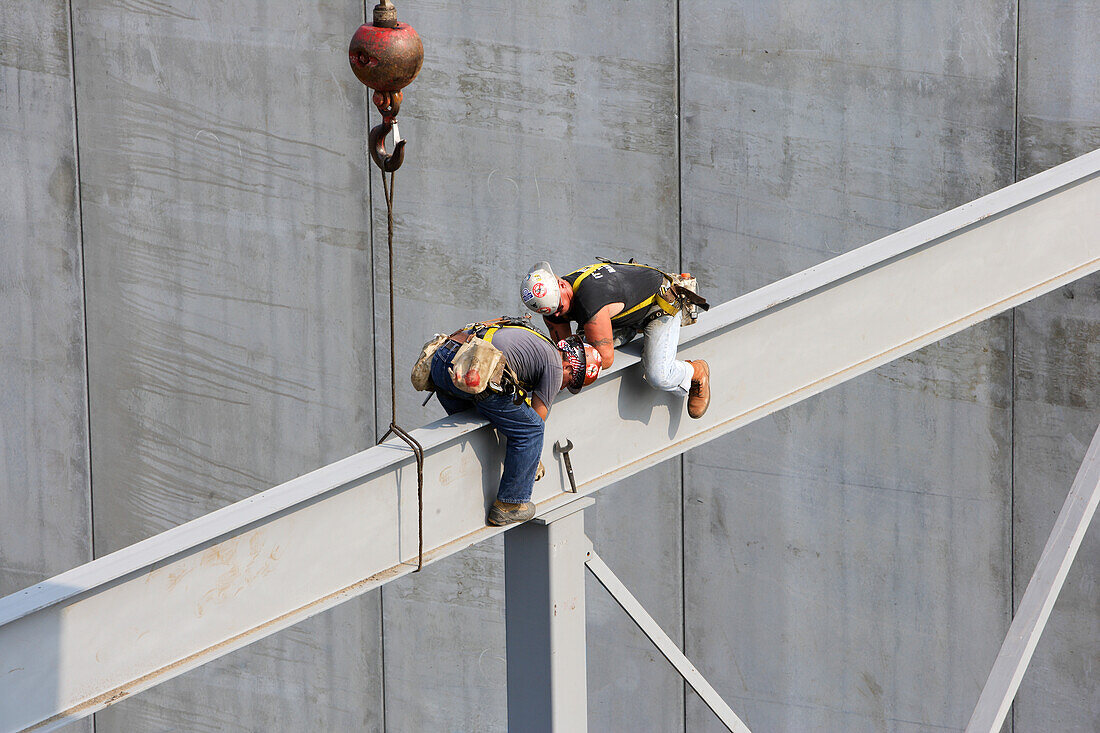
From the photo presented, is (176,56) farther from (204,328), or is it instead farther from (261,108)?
(204,328)

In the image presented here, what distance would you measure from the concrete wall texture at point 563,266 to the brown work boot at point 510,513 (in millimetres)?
3732

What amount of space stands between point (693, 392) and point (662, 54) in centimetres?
349

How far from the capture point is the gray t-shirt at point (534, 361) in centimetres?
390

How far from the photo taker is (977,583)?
7.39 metres

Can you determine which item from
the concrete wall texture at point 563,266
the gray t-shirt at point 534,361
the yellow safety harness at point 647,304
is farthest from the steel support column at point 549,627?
the concrete wall texture at point 563,266

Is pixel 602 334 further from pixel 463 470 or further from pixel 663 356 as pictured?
pixel 463 470

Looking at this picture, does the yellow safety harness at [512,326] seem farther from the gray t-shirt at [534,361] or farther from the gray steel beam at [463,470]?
the gray steel beam at [463,470]

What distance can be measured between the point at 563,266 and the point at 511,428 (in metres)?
3.72

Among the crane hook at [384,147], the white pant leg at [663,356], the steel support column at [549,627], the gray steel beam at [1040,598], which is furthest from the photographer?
the gray steel beam at [1040,598]

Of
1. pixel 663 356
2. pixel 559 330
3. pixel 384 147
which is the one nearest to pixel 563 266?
pixel 559 330

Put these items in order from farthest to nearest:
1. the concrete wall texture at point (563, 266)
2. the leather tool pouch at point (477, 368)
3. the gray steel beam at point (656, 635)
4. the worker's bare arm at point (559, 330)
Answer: the concrete wall texture at point (563, 266)
the worker's bare arm at point (559, 330)
the gray steel beam at point (656, 635)
the leather tool pouch at point (477, 368)

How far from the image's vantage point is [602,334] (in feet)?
13.7

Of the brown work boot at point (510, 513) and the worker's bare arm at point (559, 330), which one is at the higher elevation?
the worker's bare arm at point (559, 330)

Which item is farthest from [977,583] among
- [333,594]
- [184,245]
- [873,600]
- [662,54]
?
[184,245]
